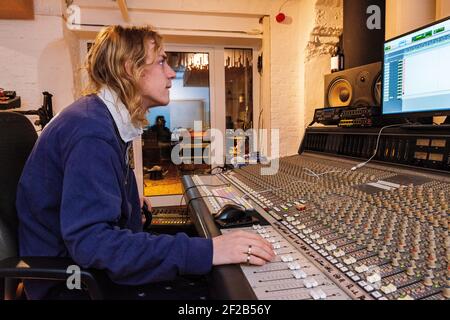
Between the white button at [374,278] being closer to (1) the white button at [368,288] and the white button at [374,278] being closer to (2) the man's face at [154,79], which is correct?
(1) the white button at [368,288]

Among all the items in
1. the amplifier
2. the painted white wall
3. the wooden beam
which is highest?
the wooden beam

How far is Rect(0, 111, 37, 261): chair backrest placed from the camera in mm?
929

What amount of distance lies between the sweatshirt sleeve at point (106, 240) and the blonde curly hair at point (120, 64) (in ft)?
0.96

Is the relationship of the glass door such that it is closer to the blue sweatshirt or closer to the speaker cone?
the speaker cone

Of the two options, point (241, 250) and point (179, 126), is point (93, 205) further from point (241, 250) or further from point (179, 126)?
point (179, 126)

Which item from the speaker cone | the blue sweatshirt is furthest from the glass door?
the blue sweatshirt

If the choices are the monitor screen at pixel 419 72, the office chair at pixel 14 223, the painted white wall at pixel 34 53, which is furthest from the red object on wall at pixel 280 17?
the office chair at pixel 14 223

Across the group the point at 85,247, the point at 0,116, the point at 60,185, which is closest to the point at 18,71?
the point at 0,116

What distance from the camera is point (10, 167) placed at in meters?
0.98

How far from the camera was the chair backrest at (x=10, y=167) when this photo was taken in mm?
929

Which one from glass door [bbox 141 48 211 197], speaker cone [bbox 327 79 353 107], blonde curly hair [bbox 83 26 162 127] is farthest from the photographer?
glass door [bbox 141 48 211 197]

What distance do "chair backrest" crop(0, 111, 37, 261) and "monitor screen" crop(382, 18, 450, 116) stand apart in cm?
141

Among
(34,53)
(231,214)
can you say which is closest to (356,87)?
(231,214)

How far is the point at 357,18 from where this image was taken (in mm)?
2578
